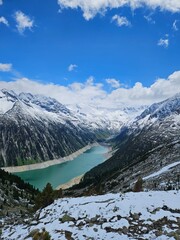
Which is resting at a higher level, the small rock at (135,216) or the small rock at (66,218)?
the small rock at (66,218)

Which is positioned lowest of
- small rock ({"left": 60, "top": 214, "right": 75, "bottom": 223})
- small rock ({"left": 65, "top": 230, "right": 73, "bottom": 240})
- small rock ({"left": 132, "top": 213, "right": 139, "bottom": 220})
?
small rock ({"left": 65, "top": 230, "right": 73, "bottom": 240})

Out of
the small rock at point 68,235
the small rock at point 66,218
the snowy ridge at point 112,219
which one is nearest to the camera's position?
the snowy ridge at point 112,219

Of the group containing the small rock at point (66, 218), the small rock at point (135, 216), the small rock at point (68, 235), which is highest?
the small rock at point (66, 218)

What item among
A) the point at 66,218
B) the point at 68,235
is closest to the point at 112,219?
the point at 68,235

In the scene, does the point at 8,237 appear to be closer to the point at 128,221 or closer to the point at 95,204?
the point at 95,204

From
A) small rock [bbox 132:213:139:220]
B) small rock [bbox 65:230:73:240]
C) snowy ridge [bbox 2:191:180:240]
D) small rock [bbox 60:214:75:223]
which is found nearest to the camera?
snowy ridge [bbox 2:191:180:240]

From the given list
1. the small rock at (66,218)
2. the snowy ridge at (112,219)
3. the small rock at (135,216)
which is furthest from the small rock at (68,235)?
the small rock at (135,216)

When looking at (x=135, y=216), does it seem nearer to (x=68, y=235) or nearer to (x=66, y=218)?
(x=68, y=235)

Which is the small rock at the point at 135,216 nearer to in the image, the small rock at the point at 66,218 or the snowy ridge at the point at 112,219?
the snowy ridge at the point at 112,219

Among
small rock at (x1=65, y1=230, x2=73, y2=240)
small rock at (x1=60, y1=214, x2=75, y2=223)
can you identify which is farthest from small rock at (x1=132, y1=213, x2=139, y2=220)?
small rock at (x1=60, y1=214, x2=75, y2=223)

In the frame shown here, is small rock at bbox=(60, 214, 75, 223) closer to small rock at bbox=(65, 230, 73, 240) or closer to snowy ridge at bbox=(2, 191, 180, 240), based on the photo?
snowy ridge at bbox=(2, 191, 180, 240)
